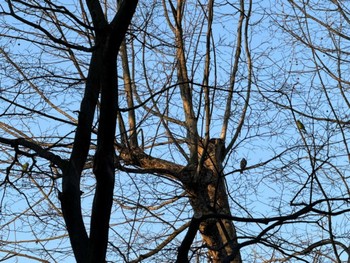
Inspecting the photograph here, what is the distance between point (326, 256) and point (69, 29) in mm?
3017

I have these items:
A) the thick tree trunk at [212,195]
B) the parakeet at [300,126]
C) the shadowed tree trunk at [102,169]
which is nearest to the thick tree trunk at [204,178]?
the thick tree trunk at [212,195]

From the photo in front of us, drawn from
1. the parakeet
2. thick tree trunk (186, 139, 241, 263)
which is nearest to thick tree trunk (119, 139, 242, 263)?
Result: thick tree trunk (186, 139, 241, 263)

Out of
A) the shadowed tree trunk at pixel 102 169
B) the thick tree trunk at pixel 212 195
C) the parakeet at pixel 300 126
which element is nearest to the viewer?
the shadowed tree trunk at pixel 102 169

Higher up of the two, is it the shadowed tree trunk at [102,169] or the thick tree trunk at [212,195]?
the thick tree trunk at [212,195]

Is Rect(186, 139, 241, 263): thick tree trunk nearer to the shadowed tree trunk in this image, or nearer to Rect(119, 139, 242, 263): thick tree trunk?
Rect(119, 139, 242, 263): thick tree trunk

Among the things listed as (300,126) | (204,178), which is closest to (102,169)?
(300,126)

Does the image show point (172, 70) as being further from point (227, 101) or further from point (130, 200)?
point (130, 200)

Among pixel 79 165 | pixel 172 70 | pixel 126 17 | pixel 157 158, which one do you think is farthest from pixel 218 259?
pixel 126 17

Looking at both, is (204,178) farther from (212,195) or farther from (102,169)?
(102,169)

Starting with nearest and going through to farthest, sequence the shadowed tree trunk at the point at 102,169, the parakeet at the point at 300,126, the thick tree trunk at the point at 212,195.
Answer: the shadowed tree trunk at the point at 102,169 < the parakeet at the point at 300,126 < the thick tree trunk at the point at 212,195

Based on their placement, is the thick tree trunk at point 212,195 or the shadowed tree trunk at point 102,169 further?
the thick tree trunk at point 212,195

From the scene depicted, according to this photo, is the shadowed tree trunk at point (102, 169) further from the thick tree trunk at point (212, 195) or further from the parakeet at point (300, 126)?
the thick tree trunk at point (212, 195)

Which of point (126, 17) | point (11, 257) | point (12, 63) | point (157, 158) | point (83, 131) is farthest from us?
point (157, 158)

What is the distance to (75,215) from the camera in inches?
117
